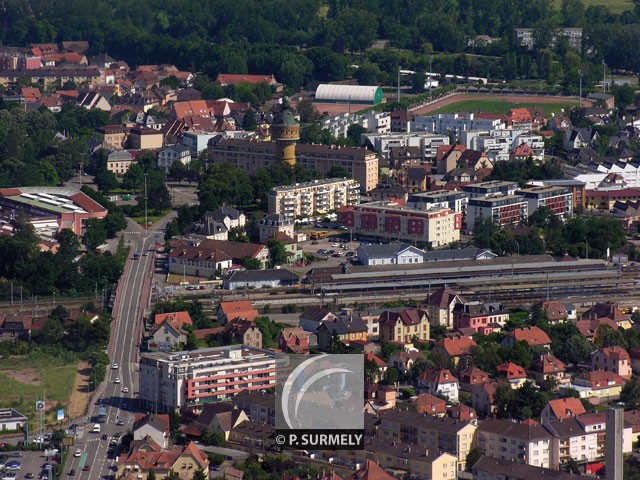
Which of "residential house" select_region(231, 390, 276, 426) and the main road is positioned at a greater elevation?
"residential house" select_region(231, 390, 276, 426)

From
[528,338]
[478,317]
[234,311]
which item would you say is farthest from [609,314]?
[234,311]

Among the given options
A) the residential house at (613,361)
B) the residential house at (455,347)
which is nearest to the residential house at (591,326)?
the residential house at (613,361)

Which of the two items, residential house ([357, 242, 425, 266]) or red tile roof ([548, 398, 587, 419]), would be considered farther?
residential house ([357, 242, 425, 266])

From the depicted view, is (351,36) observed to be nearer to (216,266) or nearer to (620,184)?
(620,184)

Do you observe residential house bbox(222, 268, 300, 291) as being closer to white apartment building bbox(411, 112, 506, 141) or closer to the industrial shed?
white apartment building bbox(411, 112, 506, 141)

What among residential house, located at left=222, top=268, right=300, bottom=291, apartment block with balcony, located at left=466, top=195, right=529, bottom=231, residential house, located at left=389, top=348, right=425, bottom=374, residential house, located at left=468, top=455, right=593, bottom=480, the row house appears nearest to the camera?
residential house, located at left=468, top=455, right=593, bottom=480

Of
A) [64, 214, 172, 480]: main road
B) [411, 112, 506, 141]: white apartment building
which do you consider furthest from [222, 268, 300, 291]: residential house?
[411, 112, 506, 141]: white apartment building

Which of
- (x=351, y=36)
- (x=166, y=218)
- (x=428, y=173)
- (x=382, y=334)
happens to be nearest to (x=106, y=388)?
(x=382, y=334)
